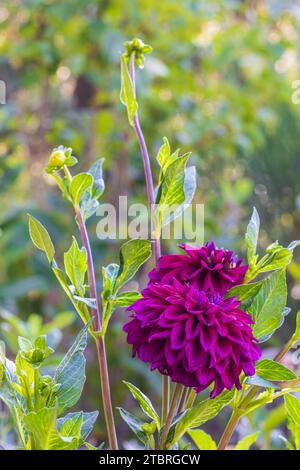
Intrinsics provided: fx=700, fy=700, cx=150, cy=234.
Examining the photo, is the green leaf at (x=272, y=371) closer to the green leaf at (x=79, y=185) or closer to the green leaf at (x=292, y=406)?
the green leaf at (x=292, y=406)

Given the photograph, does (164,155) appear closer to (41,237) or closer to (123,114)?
(41,237)

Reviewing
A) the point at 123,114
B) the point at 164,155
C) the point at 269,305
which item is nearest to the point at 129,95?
the point at 164,155

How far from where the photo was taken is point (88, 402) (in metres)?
1.61

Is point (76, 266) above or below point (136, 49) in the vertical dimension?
below

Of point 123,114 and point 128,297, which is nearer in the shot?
point 128,297

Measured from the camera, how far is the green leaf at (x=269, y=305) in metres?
0.36

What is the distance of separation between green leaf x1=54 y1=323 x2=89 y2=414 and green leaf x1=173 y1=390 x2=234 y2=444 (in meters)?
0.06

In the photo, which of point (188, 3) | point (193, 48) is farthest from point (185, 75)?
point (188, 3)

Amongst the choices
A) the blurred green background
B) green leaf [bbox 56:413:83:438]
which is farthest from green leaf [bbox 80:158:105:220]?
the blurred green background

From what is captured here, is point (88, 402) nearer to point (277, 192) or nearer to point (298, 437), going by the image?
point (277, 192)

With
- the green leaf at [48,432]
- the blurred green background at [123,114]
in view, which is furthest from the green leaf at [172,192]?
the blurred green background at [123,114]

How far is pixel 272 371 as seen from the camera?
352mm

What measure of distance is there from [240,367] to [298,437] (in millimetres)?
124

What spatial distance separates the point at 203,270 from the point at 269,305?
4 centimetres
